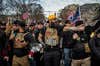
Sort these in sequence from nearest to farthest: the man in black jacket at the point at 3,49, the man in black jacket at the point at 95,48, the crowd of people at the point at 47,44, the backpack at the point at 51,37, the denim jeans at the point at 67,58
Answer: the man in black jacket at the point at 95,48
the crowd of people at the point at 47,44
the man in black jacket at the point at 3,49
the backpack at the point at 51,37
the denim jeans at the point at 67,58

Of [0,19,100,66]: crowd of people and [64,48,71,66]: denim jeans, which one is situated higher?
[0,19,100,66]: crowd of people

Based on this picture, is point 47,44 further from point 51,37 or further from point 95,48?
point 95,48

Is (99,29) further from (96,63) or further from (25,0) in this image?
(25,0)

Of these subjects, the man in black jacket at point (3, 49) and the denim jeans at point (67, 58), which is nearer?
the man in black jacket at point (3, 49)

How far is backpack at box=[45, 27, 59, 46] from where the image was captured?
1166 cm

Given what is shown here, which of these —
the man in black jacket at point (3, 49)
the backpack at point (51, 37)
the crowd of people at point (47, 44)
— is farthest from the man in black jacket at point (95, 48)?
the man in black jacket at point (3, 49)

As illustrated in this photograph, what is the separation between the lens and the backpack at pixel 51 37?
11.7 metres

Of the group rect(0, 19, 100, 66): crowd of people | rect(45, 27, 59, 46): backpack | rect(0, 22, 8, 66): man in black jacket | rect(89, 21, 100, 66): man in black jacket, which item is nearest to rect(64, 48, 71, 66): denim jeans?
rect(0, 19, 100, 66): crowd of people

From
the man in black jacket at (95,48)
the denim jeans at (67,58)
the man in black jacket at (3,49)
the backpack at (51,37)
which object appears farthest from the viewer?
the denim jeans at (67,58)

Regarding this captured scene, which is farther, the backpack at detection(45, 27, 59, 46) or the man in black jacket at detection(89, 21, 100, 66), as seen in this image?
the backpack at detection(45, 27, 59, 46)

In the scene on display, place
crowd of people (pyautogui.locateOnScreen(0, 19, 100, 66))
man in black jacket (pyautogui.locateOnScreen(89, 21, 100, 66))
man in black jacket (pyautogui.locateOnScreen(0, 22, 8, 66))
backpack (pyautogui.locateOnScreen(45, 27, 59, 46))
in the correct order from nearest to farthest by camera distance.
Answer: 1. man in black jacket (pyautogui.locateOnScreen(89, 21, 100, 66))
2. crowd of people (pyautogui.locateOnScreen(0, 19, 100, 66))
3. man in black jacket (pyautogui.locateOnScreen(0, 22, 8, 66))
4. backpack (pyautogui.locateOnScreen(45, 27, 59, 46))

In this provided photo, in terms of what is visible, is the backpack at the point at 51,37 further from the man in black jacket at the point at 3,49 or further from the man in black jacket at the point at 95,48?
the man in black jacket at the point at 95,48

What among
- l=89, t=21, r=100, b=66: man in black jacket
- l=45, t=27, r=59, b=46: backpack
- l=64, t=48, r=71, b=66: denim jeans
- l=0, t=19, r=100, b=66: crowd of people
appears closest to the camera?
l=89, t=21, r=100, b=66: man in black jacket

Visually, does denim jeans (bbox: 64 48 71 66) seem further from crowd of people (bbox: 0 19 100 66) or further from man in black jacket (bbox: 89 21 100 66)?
man in black jacket (bbox: 89 21 100 66)
